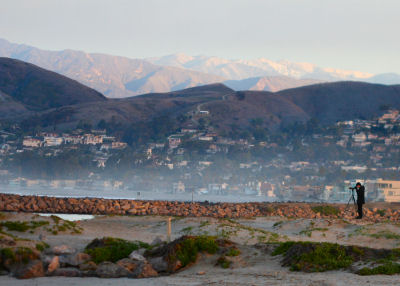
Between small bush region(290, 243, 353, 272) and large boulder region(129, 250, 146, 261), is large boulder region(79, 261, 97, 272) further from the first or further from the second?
small bush region(290, 243, 353, 272)

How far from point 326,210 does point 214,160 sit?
66489 millimetres

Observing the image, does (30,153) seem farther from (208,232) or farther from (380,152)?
(208,232)

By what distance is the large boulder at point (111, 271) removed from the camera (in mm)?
13312

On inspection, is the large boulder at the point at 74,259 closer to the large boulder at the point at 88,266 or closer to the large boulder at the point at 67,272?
the large boulder at the point at 88,266

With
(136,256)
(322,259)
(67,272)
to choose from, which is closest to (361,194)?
(322,259)

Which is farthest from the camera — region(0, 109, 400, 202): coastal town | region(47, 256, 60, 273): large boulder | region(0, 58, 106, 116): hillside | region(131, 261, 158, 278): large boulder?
region(0, 58, 106, 116): hillside

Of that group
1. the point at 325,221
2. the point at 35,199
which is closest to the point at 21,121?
the point at 35,199

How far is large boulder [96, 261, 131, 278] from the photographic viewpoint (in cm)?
1331

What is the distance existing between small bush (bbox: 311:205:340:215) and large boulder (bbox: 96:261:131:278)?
2411 centimetres

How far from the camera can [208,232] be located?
1988 centimetres

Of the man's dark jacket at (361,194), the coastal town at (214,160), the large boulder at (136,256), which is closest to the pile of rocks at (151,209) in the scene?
the man's dark jacket at (361,194)

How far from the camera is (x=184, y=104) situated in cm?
14088

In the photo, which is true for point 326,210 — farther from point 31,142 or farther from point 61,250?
point 31,142

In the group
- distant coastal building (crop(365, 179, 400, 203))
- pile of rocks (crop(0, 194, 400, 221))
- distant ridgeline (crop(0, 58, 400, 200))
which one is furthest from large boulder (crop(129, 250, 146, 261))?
distant ridgeline (crop(0, 58, 400, 200))
